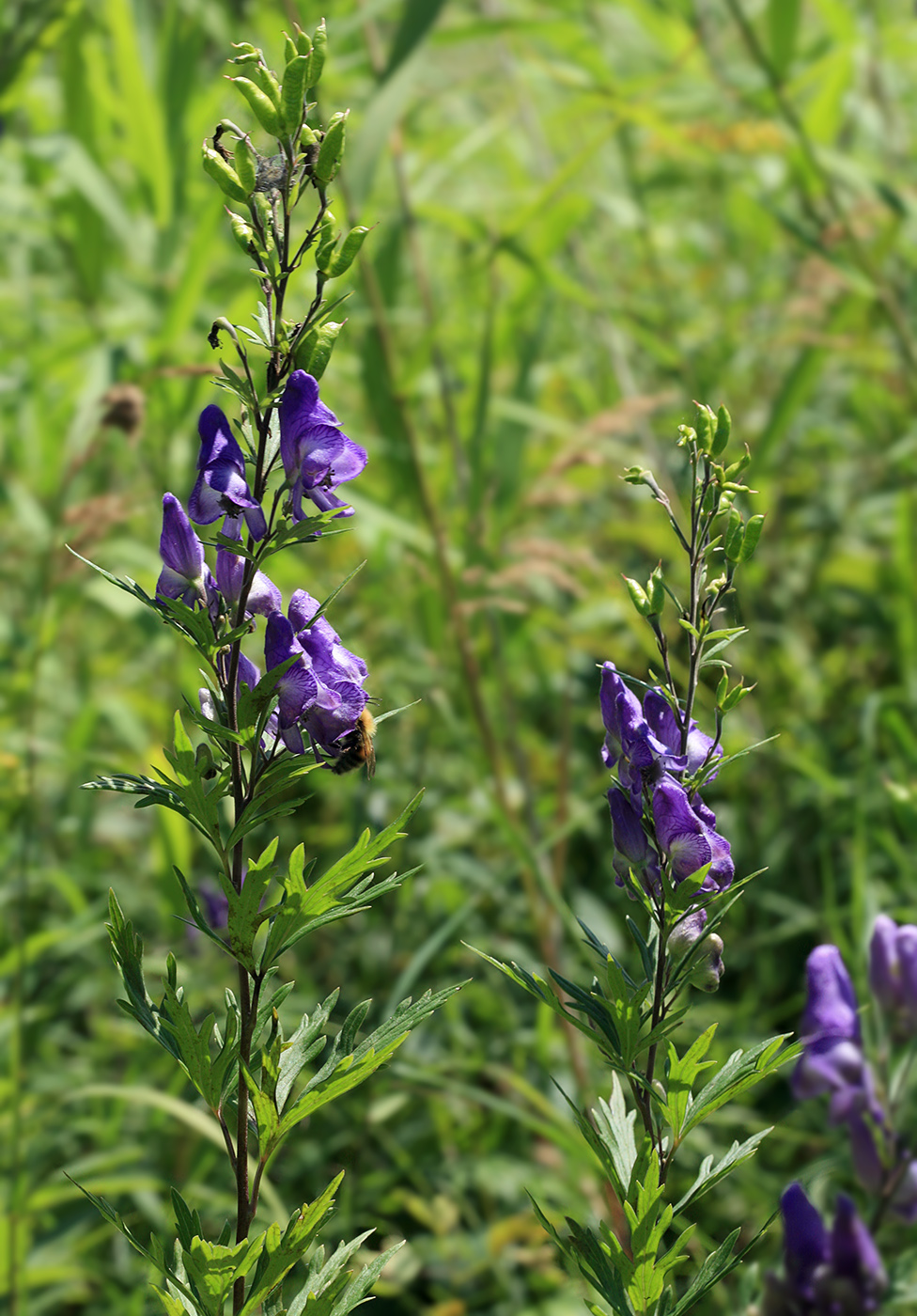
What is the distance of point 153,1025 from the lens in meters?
0.80

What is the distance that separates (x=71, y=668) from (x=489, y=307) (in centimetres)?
217

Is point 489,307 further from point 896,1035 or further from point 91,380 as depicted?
point 896,1035

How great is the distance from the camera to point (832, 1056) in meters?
1.18

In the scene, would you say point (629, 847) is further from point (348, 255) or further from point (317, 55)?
point (317, 55)

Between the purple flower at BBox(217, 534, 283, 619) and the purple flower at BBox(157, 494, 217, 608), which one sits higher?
the purple flower at BBox(157, 494, 217, 608)

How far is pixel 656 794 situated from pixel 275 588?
307mm

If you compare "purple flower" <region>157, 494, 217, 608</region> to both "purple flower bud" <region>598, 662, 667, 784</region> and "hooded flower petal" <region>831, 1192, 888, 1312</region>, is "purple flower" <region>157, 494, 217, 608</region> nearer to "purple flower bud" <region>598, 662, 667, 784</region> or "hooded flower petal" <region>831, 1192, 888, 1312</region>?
"purple flower bud" <region>598, 662, 667, 784</region>

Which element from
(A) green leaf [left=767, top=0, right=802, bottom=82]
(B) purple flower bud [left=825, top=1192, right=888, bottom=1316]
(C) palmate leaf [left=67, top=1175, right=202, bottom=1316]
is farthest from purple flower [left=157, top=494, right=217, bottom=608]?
(A) green leaf [left=767, top=0, right=802, bottom=82]

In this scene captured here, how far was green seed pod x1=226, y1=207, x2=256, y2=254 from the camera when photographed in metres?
0.71

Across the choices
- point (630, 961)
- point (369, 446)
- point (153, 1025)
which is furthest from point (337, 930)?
point (153, 1025)

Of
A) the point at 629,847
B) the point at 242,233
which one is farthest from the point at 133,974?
the point at 242,233

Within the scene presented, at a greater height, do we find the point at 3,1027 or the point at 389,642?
the point at 389,642

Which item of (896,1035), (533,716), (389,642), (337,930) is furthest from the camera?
(533,716)

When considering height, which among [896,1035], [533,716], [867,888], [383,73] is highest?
[383,73]
